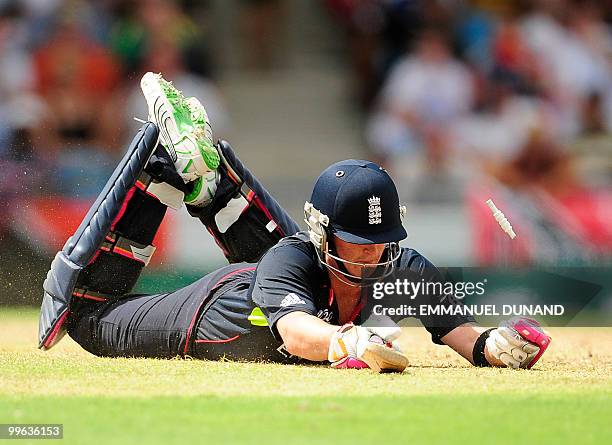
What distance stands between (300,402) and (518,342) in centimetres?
127

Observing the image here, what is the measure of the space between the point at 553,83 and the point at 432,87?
142cm

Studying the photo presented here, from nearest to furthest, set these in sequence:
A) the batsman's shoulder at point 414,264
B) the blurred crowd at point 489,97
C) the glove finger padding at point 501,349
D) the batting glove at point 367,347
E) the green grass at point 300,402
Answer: the green grass at point 300,402, the batting glove at point 367,347, the glove finger padding at point 501,349, the batsman's shoulder at point 414,264, the blurred crowd at point 489,97

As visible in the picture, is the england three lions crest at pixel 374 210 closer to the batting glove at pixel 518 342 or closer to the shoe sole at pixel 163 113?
the batting glove at pixel 518 342

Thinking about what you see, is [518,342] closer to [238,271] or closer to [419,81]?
[238,271]

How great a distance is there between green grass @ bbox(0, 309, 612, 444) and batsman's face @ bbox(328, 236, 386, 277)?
18.8 inches

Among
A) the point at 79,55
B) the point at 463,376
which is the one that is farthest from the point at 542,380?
the point at 79,55

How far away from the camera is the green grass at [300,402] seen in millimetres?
4059

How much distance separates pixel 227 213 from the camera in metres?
6.49

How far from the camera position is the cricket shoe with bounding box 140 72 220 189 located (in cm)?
612

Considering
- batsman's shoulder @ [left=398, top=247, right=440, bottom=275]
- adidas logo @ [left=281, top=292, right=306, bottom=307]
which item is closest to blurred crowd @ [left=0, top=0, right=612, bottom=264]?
batsman's shoulder @ [left=398, top=247, right=440, bottom=275]

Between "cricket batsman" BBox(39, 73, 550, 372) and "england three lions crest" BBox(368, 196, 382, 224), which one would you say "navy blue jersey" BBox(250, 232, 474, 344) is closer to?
"cricket batsman" BBox(39, 73, 550, 372)

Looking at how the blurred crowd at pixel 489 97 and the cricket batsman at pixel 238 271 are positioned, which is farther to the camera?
the blurred crowd at pixel 489 97

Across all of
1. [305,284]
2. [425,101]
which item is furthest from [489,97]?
[305,284]

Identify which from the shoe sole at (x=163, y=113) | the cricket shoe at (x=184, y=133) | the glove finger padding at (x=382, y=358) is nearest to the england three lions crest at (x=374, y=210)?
the glove finger padding at (x=382, y=358)
